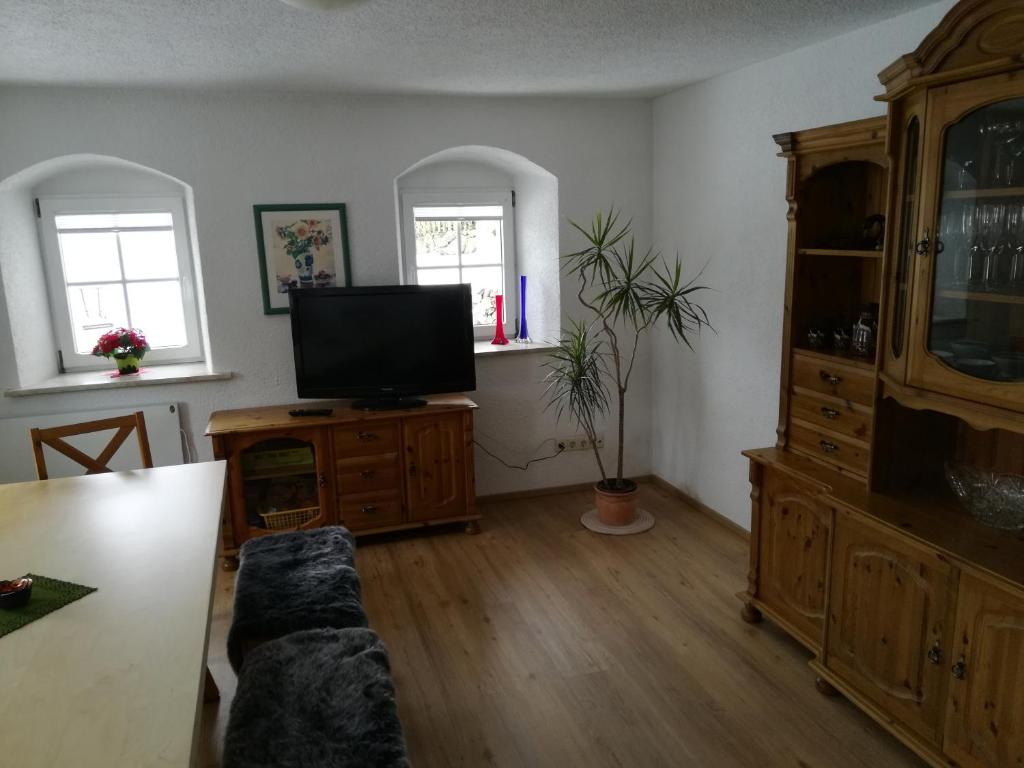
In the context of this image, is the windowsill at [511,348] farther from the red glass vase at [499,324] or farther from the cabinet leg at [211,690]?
the cabinet leg at [211,690]

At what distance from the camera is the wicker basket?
372 cm

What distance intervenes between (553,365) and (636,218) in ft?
3.40

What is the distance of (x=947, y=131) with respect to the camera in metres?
1.93

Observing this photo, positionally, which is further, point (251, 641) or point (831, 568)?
point (831, 568)

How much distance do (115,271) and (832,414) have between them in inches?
146

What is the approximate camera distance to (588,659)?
9.18 feet

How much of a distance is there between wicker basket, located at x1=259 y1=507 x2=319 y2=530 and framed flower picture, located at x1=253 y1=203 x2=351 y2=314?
1087 millimetres

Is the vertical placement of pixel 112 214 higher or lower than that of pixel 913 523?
higher

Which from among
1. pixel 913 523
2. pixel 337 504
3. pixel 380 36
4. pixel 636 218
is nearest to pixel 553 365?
pixel 636 218

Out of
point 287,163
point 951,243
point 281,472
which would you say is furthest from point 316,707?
point 287,163

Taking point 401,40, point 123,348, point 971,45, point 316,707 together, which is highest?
point 401,40

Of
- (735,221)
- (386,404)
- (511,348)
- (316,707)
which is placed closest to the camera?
(316,707)

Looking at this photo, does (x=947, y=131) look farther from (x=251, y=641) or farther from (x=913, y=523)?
(x=251, y=641)

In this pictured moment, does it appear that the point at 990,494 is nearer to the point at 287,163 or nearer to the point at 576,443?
the point at 576,443
